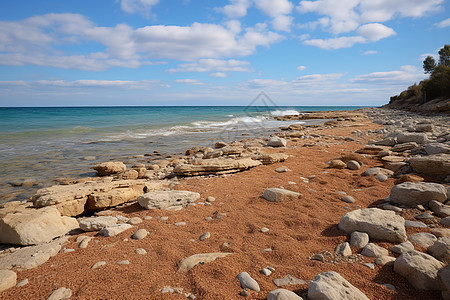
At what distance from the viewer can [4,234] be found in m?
3.31

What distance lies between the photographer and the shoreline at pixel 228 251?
223cm

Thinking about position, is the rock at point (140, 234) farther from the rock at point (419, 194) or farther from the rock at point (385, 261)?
the rock at point (419, 194)

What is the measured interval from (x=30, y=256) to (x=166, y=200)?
1.98 m

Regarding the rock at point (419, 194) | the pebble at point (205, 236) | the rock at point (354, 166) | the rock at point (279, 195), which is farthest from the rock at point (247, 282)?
the rock at point (354, 166)

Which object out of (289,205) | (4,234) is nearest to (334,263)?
(289,205)

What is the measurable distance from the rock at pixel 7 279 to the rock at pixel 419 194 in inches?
199

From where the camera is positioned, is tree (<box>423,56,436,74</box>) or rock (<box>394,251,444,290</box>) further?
tree (<box>423,56,436,74</box>)

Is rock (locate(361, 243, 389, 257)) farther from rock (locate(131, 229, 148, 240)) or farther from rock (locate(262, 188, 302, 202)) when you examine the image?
rock (locate(131, 229, 148, 240))

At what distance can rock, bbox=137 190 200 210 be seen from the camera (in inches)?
168

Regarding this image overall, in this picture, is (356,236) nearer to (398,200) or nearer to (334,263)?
(334,263)

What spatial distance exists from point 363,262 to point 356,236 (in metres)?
0.44

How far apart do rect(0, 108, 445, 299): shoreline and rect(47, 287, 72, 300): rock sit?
46 mm

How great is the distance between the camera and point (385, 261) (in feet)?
8.10

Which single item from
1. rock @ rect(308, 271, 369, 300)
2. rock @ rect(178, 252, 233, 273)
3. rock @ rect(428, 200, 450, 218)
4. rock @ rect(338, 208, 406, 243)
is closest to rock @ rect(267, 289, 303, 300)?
rock @ rect(308, 271, 369, 300)
